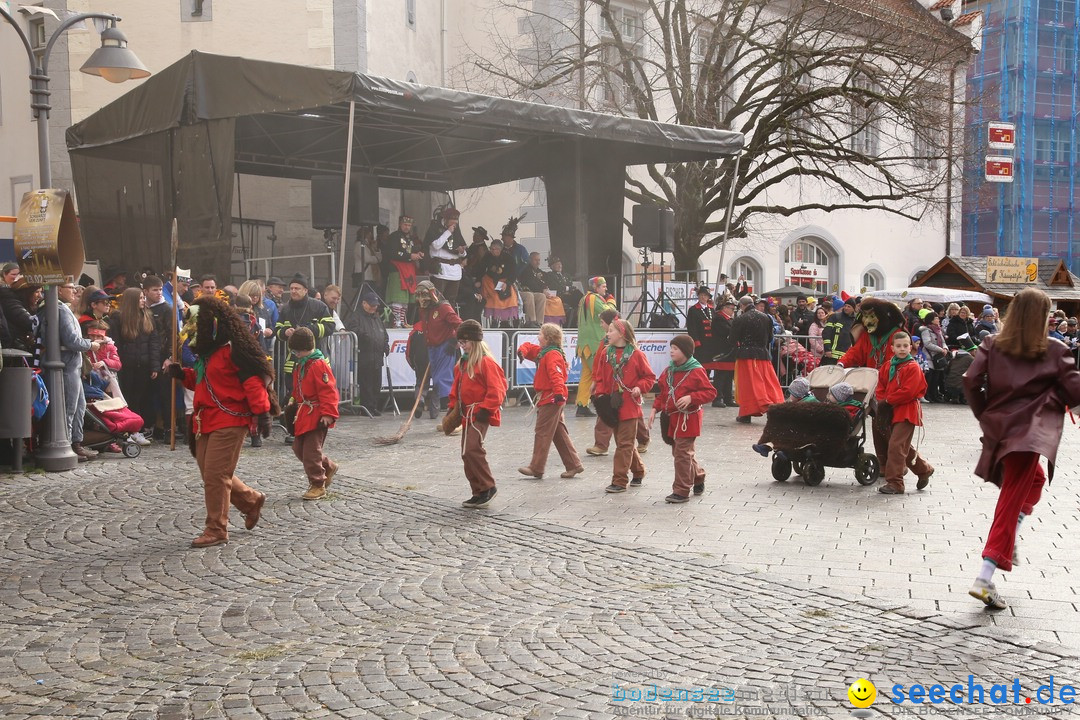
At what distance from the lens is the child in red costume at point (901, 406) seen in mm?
9820

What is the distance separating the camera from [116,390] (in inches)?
480

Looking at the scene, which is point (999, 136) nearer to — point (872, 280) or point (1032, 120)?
point (872, 280)

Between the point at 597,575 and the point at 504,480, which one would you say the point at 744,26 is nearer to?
the point at 504,480

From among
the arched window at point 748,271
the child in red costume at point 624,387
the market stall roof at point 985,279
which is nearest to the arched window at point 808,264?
the arched window at point 748,271

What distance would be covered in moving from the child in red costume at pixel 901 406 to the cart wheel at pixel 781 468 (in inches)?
34.3

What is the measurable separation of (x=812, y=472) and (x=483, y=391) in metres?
3.26

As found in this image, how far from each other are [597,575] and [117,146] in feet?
45.5

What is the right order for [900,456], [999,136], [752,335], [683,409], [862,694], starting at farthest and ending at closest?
1. [999,136]
2. [752,335]
3. [900,456]
4. [683,409]
5. [862,694]

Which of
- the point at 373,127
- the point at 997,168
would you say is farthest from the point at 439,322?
the point at 997,168

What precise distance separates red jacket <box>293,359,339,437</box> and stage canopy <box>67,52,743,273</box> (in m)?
5.83

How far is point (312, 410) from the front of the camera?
→ 9578 millimetres

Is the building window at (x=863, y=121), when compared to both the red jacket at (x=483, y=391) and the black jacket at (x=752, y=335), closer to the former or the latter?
the black jacket at (x=752, y=335)

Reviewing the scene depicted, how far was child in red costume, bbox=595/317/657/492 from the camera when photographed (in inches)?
393

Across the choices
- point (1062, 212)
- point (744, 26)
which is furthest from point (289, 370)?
point (1062, 212)
